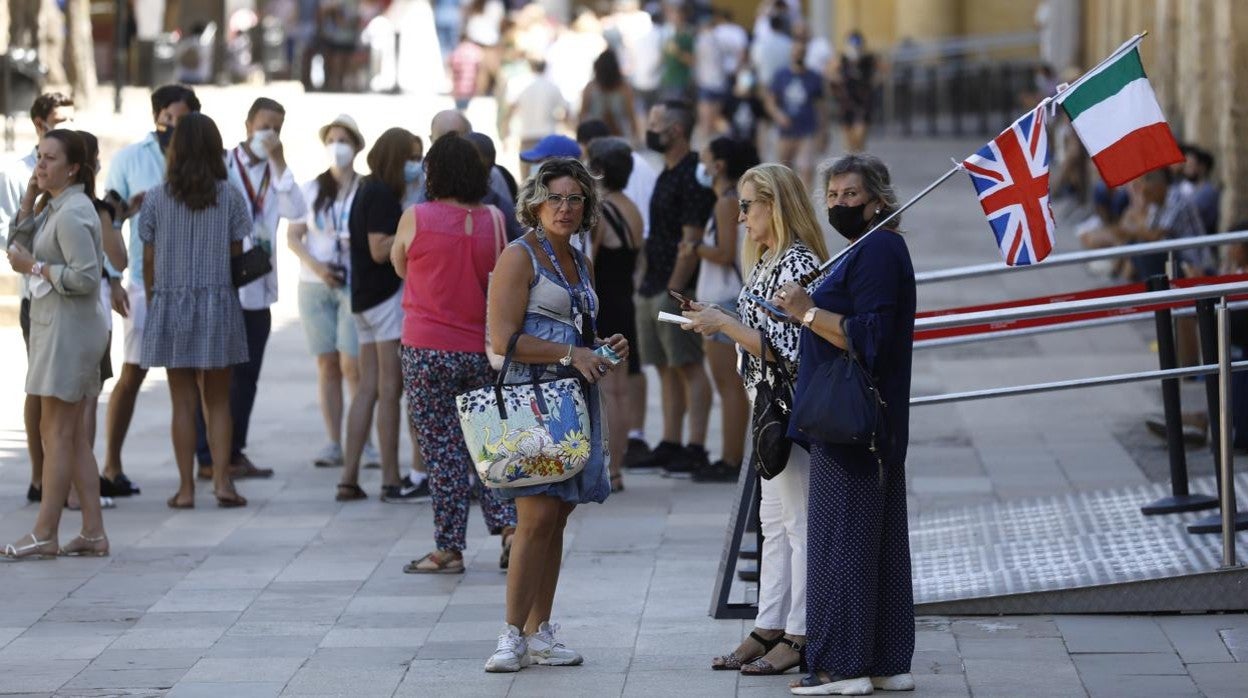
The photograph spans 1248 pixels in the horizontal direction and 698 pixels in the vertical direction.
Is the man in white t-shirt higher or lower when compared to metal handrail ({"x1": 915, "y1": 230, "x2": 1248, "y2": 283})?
higher

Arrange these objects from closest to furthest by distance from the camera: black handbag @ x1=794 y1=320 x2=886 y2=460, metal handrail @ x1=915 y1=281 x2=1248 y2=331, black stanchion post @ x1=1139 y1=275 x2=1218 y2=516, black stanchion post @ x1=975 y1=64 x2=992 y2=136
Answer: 1. black handbag @ x1=794 y1=320 x2=886 y2=460
2. metal handrail @ x1=915 y1=281 x2=1248 y2=331
3. black stanchion post @ x1=1139 y1=275 x2=1218 y2=516
4. black stanchion post @ x1=975 y1=64 x2=992 y2=136

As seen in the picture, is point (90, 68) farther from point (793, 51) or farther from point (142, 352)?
point (142, 352)

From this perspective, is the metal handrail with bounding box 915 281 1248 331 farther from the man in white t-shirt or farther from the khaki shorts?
the man in white t-shirt

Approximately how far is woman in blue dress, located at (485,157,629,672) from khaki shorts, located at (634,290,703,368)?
151 inches

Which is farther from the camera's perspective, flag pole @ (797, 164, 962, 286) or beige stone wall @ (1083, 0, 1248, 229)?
beige stone wall @ (1083, 0, 1248, 229)

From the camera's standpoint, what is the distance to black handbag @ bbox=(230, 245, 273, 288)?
10.1m

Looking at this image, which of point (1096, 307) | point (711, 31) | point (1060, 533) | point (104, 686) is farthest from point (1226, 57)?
point (711, 31)

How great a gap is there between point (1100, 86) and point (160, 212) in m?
4.63

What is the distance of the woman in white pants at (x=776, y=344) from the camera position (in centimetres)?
692

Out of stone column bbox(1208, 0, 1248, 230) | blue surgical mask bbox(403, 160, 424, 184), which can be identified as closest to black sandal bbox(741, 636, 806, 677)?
blue surgical mask bbox(403, 160, 424, 184)

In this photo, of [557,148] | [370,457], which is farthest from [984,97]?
[557,148]

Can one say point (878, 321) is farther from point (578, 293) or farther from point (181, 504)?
point (181, 504)

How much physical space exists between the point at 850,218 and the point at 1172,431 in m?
3.03

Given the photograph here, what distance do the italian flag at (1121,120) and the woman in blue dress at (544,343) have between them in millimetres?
1681
